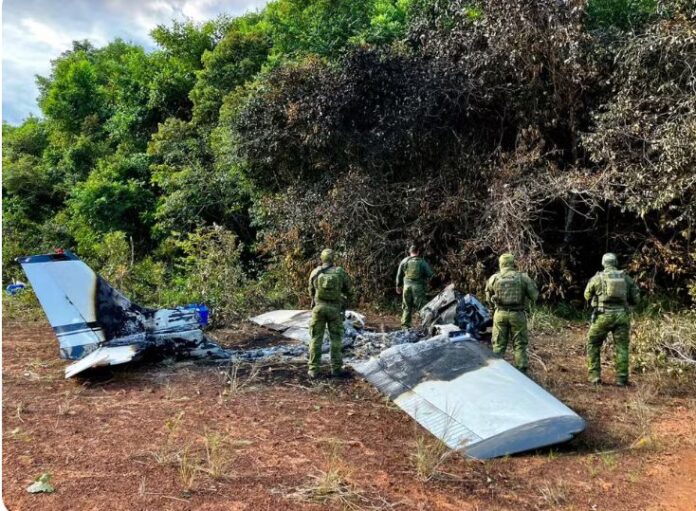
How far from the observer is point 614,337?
6.56 meters

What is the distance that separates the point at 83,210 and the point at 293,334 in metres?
12.0

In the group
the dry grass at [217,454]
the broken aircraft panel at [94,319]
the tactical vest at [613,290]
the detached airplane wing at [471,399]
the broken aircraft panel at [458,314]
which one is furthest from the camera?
the broken aircraft panel at [458,314]

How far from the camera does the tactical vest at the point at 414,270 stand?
9422 mm

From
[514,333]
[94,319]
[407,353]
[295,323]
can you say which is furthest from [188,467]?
[295,323]

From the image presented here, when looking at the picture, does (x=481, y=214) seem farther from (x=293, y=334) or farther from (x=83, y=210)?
(x=83, y=210)

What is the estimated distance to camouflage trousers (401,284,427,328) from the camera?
9391mm

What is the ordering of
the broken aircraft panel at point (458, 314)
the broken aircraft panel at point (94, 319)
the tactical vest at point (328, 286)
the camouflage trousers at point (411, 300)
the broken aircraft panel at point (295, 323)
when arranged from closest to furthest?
the broken aircraft panel at point (94, 319)
the tactical vest at point (328, 286)
the broken aircraft panel at point (458, 314)
the broken aircraft panel at point (295, 323)
the camouflage trousers at point (411, 300)

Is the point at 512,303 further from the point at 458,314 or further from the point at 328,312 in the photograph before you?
the point at 328,312

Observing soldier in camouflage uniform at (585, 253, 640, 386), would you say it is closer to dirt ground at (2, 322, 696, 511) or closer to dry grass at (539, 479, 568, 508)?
dirt ground at (2, 322, 696, 511)

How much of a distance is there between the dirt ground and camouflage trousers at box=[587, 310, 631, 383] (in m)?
0.21

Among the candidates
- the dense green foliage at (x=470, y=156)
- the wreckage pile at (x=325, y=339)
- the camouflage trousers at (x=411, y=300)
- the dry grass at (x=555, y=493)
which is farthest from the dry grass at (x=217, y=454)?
the dense green foliage at (x=470, y=156)

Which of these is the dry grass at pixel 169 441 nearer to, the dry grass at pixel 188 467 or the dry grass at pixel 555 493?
the dry grass at pixel 188 467

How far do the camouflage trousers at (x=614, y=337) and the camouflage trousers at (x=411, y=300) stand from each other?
322cm

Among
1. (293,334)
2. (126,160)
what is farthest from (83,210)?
(293,334)
